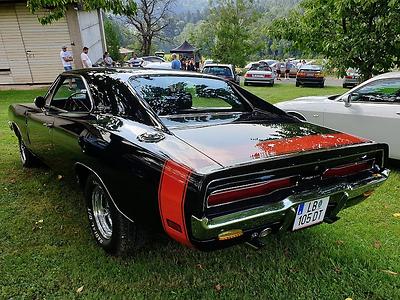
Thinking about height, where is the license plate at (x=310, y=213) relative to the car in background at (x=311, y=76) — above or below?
above

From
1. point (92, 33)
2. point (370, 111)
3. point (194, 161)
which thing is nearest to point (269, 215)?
point (194, 161)

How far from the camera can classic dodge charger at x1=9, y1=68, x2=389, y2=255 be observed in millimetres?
2094

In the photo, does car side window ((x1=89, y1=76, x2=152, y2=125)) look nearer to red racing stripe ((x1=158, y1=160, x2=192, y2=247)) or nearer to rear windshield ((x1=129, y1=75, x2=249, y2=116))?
rear windshield ((x1=129, y1=75, x2=249, y2=116))

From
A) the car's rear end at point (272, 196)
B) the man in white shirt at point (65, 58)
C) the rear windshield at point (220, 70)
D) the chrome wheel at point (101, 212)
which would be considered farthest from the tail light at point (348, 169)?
the rear windshield at point (220, 70)

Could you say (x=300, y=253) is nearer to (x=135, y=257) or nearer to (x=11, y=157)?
(x=135, y=257)

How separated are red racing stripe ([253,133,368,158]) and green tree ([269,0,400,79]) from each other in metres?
4.78

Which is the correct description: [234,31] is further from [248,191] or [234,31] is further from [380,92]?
[248,191]

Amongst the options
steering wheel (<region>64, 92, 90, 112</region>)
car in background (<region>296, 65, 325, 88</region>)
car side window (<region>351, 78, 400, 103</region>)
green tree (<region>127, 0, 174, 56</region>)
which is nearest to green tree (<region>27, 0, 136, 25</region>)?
steering wheel (<region>64, 92, 90, 112</region>)

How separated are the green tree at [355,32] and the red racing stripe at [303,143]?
4.78 metres

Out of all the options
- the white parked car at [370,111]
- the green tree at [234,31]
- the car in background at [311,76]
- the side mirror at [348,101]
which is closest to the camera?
the white parked car at [370,111]

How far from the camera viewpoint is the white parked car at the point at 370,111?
191 inches

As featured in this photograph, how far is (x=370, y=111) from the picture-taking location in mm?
5008

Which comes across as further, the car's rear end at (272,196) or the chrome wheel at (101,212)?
the chrome wheel at (101,212)

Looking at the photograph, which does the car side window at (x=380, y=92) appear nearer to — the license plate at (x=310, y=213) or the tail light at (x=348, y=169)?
the tail light at (x=348, y=169)
